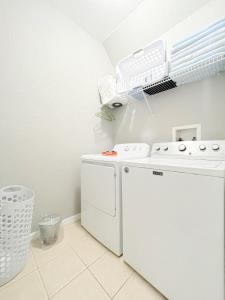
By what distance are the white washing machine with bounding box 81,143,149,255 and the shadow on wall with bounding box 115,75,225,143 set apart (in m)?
0.36

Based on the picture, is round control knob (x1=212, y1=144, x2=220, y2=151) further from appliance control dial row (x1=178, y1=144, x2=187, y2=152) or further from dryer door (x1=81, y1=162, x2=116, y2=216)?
dryer door (x1=81, y1=162, x2=116, y2=216)

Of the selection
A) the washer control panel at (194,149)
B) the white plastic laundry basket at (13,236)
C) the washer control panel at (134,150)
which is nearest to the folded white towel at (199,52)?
the washer control panel at (194,149)

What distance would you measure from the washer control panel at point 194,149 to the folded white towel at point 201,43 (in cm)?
77

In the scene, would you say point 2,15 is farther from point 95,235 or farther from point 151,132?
point 95,235

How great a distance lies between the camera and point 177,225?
729 millimetres

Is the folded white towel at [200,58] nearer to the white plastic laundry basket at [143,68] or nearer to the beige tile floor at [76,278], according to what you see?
the white plastic laundry basket at [143,68]

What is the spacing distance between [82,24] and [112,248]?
2.55 meters

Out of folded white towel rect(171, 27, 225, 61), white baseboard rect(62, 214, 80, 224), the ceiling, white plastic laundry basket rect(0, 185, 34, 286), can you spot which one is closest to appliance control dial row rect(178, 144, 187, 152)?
folded white towel rect(171, 27, 225, 61)

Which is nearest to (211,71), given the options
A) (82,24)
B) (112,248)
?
(82,24)

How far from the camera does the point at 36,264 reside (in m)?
1.08

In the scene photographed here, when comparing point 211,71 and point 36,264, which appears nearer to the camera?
point 36,264

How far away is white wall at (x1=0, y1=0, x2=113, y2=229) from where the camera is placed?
49.3 inches

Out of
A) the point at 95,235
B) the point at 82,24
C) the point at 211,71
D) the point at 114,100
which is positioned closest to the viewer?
the point at 211,71

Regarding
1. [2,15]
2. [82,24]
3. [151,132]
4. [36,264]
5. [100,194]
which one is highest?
[82,24]
